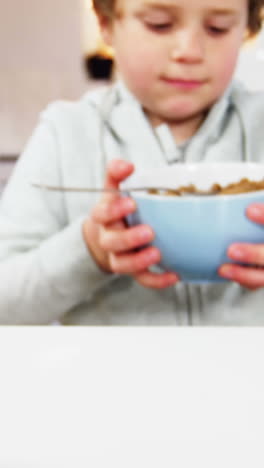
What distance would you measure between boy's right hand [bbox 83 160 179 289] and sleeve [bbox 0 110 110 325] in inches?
4.1

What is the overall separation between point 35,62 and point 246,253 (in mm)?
2208

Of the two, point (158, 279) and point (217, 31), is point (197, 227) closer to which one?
point (158, 279)

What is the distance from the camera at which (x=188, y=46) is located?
22.9 inches

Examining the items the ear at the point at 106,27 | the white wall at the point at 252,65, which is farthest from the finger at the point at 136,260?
the white wall at the point at 252,65

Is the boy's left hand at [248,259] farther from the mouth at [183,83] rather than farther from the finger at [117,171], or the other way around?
the mouth at [183,83]

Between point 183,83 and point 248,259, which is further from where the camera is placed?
point 183,83

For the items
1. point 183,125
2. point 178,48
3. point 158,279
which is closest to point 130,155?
point 183,125

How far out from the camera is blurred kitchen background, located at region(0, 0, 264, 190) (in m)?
2.29

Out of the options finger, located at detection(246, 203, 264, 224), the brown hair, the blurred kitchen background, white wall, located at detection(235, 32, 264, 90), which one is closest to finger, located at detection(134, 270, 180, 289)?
finger, located at detection(246, 203, 264, 224)
